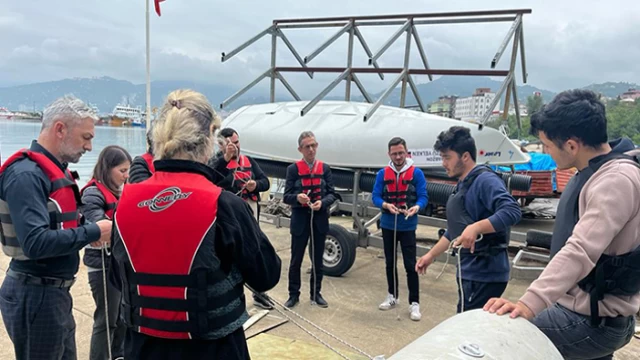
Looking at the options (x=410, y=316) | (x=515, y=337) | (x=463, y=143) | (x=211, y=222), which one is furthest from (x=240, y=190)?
(x=515, y=337)

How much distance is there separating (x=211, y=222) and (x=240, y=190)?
3.24 meters

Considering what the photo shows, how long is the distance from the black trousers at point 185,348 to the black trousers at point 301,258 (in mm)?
3011

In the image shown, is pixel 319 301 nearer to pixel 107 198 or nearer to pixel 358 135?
pixel 358 135

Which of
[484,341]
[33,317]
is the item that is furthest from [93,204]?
[484,341]

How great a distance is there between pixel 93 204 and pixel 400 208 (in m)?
2.89

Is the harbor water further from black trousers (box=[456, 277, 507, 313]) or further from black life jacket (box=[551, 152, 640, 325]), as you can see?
black life jacket (box=[551, 152, 640, 325])

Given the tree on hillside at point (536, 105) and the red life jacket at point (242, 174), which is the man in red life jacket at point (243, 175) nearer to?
the red life jacket at point (242, 174)

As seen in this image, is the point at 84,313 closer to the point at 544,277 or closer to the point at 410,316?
the point at 410,316

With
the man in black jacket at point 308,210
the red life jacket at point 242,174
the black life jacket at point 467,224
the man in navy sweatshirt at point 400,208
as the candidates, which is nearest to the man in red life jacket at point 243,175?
the red life jacket at point 242,174

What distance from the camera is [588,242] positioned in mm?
1566

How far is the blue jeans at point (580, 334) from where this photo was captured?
1702 mm

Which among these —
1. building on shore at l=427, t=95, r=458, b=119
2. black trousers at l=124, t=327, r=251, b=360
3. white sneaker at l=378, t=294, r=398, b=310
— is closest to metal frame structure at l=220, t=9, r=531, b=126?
building on shore at l=427, t=95, r=458, b=119

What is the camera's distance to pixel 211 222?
4.62 ft

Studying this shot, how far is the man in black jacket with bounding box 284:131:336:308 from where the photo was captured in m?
4.60
